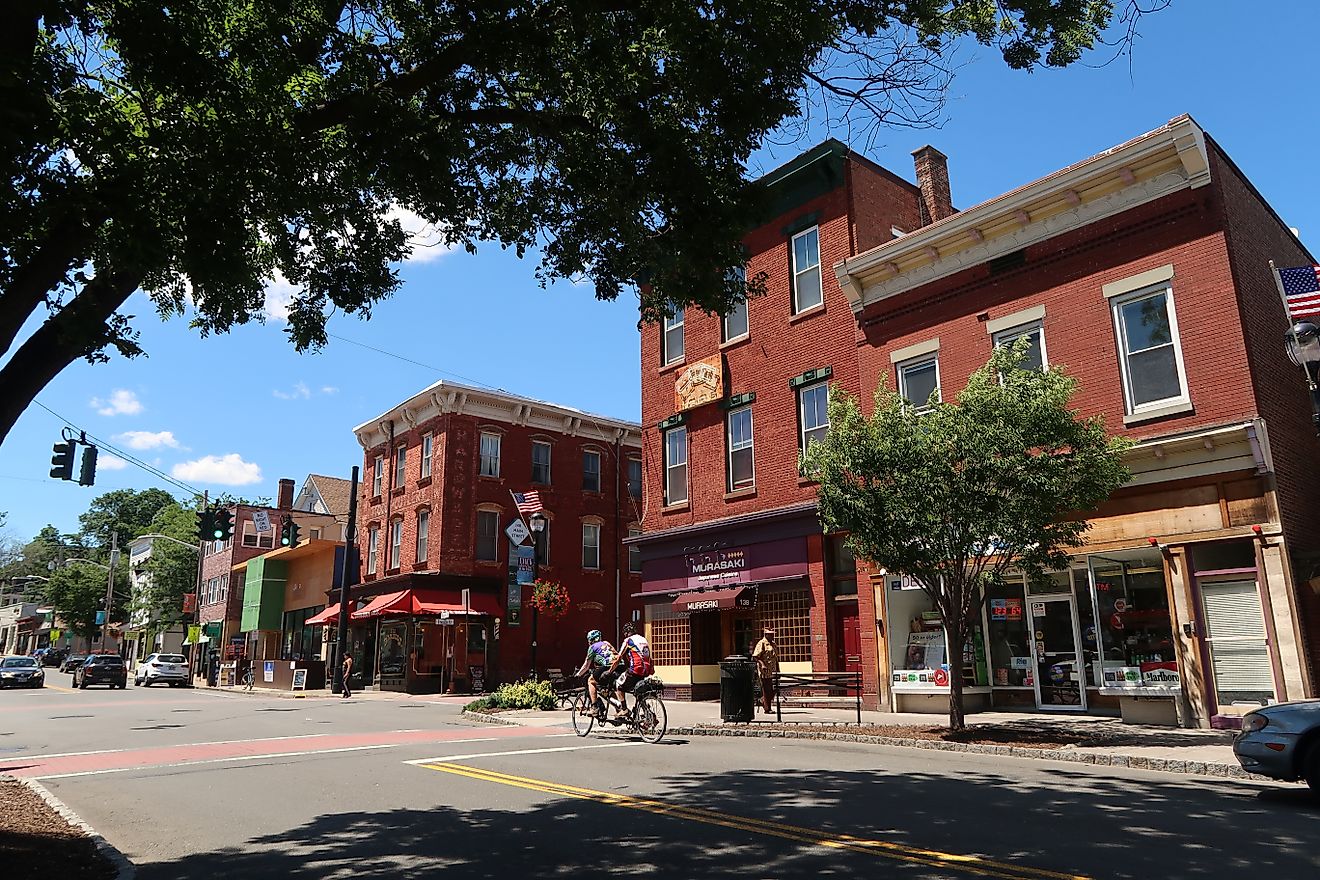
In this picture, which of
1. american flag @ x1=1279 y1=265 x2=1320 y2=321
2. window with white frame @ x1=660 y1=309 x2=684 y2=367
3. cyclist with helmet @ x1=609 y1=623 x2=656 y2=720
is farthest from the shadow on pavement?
window with white frame @ x1=660 y1=309 x2=684 y2=367

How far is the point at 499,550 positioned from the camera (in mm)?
A: 38344

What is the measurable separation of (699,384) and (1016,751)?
573 inches

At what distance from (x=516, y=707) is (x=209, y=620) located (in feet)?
148

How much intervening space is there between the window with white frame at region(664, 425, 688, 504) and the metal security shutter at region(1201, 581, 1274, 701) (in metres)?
13.6

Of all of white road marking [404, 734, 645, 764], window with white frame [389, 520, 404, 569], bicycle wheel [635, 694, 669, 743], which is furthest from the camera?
window with white frame [389, 520, 404, 569]

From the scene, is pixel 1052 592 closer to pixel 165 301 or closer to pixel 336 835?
pixel 336 835

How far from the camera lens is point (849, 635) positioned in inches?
833

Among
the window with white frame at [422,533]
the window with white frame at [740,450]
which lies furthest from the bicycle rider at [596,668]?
the window with white frame at [422,533]

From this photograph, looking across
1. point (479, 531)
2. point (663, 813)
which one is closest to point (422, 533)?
point (479, 531)

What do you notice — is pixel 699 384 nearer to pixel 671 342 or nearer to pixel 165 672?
pixel 671 342

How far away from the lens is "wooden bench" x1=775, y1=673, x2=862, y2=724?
1838cm

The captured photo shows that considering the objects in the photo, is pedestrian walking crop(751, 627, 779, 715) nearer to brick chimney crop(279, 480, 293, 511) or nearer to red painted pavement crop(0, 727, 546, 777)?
red painted pavement crop(0, 727, 546, 777)

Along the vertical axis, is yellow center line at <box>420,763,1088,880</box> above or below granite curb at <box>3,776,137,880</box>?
above

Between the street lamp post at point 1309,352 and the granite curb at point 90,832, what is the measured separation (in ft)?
57.0
